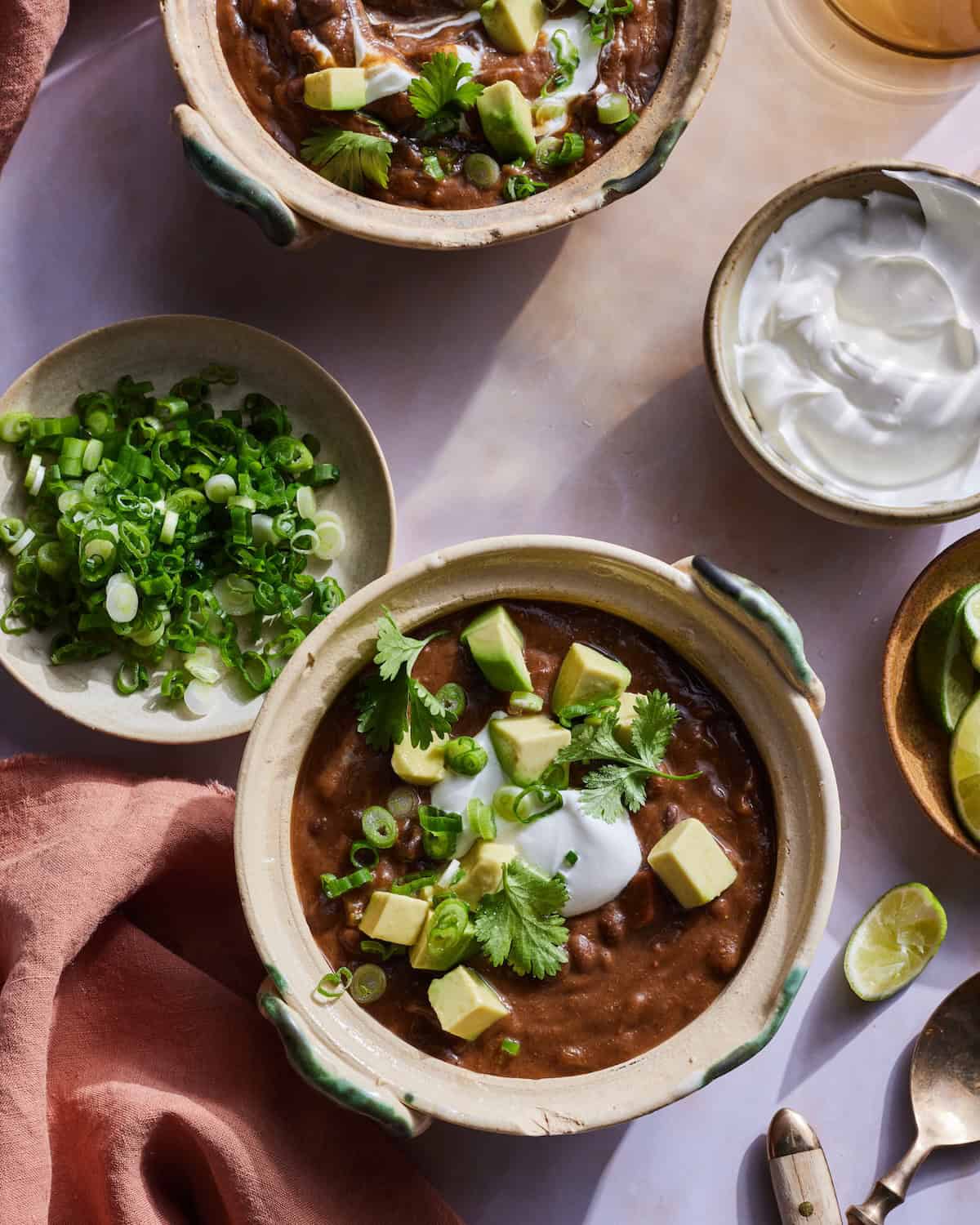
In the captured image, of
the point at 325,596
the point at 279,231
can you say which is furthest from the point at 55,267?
the point at 325,596

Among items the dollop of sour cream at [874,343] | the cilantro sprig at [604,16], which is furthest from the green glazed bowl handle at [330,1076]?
the cilantro sprig at [604,16]

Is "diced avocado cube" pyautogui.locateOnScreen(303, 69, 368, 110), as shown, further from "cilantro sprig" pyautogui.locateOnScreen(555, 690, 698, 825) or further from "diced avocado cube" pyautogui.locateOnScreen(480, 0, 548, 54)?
"cilantro sprig" pyautogui.locateOnScreen(555, 690, 698, 825)

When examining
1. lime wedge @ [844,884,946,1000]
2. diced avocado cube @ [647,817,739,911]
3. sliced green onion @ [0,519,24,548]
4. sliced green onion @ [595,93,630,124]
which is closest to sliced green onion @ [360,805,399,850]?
diced avocado cube @ [647,817,739,911]

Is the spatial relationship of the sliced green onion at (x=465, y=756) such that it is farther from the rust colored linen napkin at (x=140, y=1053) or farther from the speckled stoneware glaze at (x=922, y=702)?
the speckled stoneware glaze at (x=922, y=702)

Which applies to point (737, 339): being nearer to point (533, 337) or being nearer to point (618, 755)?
point (533, 337)

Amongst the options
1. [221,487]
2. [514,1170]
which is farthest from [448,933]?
[221,487]

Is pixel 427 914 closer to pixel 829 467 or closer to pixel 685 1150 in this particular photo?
pixel 685 1150
